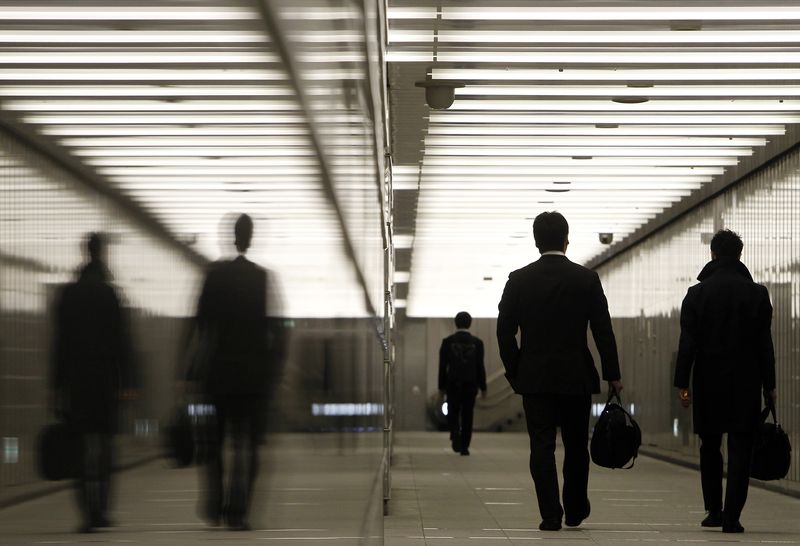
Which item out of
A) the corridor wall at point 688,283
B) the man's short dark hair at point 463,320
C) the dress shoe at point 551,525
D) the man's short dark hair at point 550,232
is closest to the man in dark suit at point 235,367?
the dress shoe at point 551,525

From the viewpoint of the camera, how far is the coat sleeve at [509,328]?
6.77 meters

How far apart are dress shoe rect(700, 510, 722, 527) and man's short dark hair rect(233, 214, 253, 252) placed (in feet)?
22.8

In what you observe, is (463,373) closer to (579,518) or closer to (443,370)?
(443,370)

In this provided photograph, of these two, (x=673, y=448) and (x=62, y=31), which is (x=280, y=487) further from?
(x=673, y=448)

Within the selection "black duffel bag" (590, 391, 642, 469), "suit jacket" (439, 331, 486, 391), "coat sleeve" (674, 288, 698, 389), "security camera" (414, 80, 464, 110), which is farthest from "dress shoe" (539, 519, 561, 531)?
"suit jacket" (439, 331, 486, 391)

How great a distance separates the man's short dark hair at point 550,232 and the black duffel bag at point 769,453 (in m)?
1.44

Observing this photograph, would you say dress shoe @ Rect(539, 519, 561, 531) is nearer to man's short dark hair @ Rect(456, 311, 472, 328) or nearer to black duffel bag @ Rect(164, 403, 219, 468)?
black duffel bag @ Rect(164, 403, 219, 468)

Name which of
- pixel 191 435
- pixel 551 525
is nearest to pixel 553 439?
pixel 551 525

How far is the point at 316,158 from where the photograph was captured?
1456 mm

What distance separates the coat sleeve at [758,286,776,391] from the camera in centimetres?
702

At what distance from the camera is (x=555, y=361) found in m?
6.59

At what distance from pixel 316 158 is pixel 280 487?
0.43 metres

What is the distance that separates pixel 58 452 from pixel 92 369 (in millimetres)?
49

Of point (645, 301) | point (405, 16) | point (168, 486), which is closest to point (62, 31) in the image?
point (168, 486)
